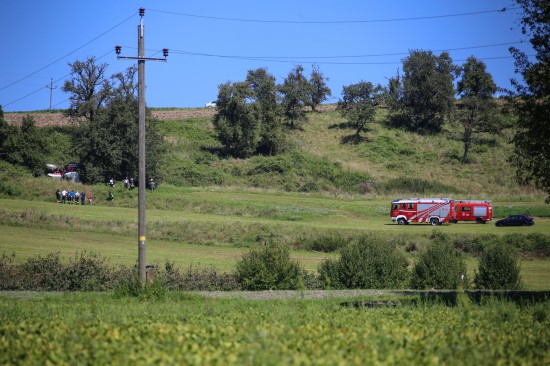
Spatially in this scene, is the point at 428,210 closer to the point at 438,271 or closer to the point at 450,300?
the point at 438,271

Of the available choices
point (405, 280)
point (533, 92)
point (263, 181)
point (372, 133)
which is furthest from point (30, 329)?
point (372, 133)

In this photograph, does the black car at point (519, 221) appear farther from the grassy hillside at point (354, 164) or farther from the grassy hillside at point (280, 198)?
the grassy hillside at point (354, 164)

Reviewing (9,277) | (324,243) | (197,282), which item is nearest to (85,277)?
(9,277)

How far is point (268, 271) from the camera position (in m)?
29.5

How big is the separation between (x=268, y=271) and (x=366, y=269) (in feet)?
15.7

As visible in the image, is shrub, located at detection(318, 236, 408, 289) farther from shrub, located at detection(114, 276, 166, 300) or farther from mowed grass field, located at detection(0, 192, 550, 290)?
shrub, located at detection(114, 276, 166, 300)

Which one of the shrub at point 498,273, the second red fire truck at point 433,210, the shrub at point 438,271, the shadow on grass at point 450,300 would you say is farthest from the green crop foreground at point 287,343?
the second red fire truck at point 433,210

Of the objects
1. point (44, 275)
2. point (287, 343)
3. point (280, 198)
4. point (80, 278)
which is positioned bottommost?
point (80, 278)

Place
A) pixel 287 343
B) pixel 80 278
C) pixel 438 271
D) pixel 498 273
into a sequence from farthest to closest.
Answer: pixel 498 273 → pixel 438 271 → pixel 80 278 → pixel 287 343

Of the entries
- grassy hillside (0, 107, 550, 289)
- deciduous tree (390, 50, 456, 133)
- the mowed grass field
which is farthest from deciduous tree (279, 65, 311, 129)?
the mowed grass field

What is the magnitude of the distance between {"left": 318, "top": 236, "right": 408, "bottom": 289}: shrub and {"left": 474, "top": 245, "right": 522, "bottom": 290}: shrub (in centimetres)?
373

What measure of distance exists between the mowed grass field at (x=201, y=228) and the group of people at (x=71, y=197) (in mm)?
1991

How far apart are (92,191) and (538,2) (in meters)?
59.6

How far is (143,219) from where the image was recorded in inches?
997
